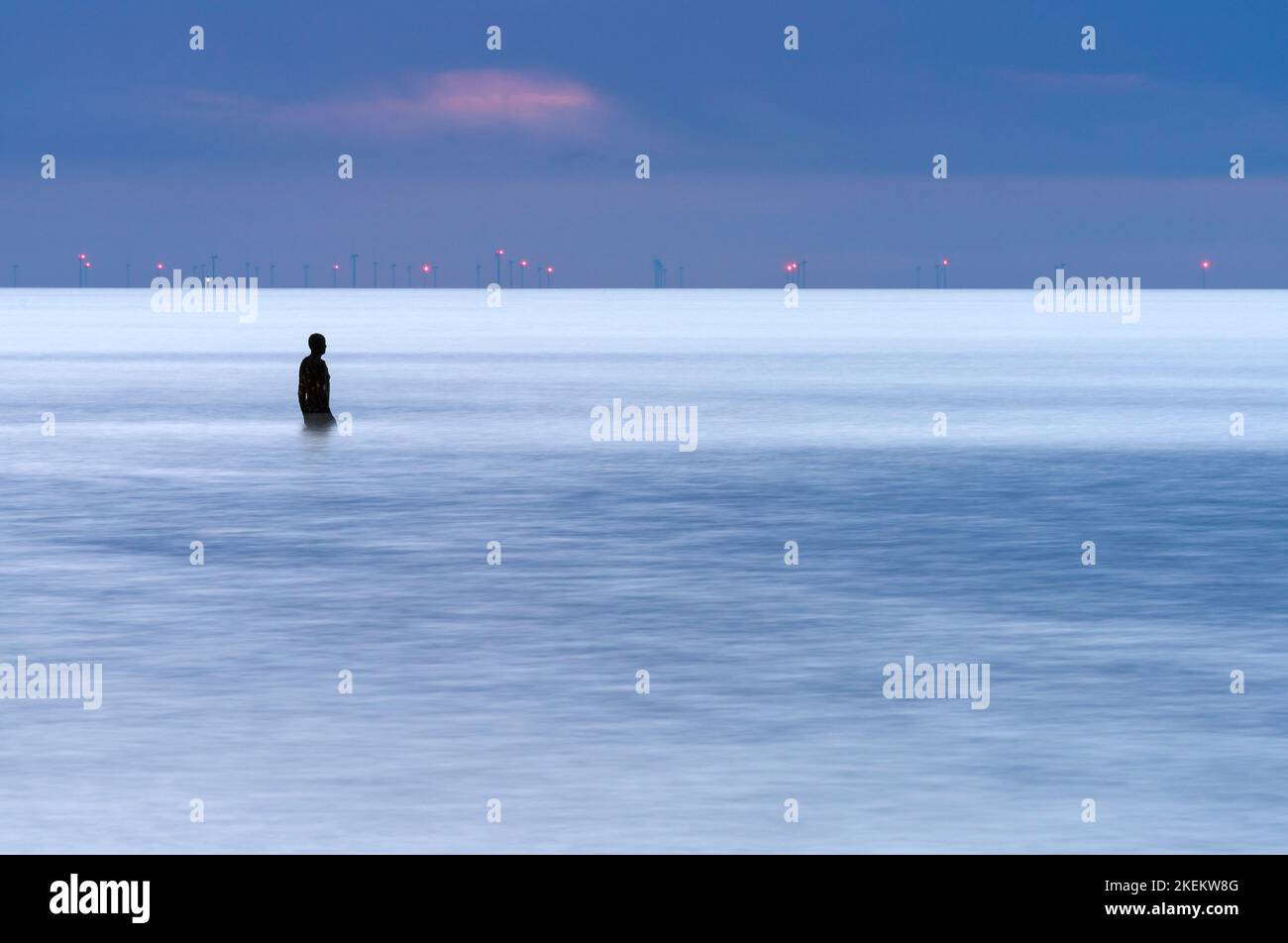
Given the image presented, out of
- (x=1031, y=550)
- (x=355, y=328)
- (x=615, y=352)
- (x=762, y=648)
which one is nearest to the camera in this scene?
(x=762, y=648)

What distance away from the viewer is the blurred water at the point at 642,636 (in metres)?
13.8

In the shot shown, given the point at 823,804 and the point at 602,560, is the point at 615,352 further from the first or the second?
the point at 823,804

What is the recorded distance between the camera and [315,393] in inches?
1907

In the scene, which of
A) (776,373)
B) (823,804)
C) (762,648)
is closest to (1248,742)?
(823,804)

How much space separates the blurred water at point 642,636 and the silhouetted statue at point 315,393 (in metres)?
1.60

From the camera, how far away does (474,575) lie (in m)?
24.3

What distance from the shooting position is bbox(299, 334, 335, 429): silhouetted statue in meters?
45.8

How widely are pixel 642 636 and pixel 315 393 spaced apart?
29.5m

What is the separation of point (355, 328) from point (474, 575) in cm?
14137
